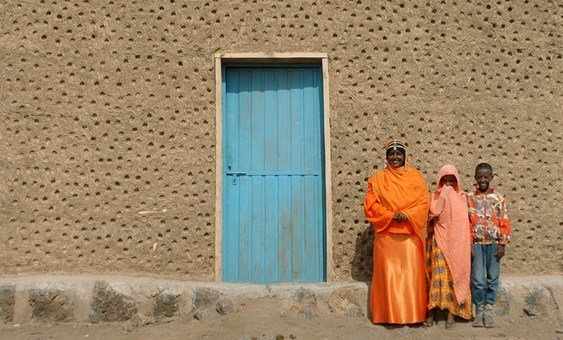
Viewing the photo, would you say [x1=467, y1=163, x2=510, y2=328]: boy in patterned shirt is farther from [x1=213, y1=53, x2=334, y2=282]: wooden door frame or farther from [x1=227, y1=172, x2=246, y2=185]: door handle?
[x1=227, y1=172, x2=246, y2=185]: door handle

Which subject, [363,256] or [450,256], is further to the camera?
[363,256]

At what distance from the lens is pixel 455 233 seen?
380 centimetres

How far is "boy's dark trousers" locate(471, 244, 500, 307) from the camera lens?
382cm

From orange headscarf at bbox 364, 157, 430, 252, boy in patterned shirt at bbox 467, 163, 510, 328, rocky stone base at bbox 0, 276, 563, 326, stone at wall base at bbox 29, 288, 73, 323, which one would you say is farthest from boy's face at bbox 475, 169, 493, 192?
stone at wall base at bbox 29, 288, 73, 323

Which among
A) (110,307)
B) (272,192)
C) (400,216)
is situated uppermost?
(272,192)

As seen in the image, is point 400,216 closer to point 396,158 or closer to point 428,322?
point 396,158

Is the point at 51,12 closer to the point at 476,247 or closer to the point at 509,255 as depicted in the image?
the point at 476,247

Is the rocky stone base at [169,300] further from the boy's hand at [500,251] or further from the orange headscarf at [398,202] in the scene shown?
the orange headscarf at [398,202]

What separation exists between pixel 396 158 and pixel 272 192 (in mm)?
1088

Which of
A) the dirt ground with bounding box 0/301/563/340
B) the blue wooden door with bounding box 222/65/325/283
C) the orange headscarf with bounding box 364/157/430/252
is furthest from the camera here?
the blue wooden door with bounding box 222/65/325/283

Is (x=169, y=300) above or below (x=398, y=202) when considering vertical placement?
below

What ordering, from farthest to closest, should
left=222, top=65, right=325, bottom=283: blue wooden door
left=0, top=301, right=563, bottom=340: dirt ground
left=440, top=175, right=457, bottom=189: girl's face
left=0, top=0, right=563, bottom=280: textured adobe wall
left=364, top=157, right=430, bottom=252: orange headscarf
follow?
left=222, top=65, right=325, bottom=283: blue wooden door
left=0, top=0, right=563, bottom=280: textured adobe wall
left=440, top=175, right=457, bottom=189: girl's face
left=364, top=157, right=430, bottom=252: orange headscarf
left=0, top=301, right=563, bottom=340: dirt ground

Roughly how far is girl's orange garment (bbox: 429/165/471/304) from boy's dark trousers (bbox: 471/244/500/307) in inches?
2.7

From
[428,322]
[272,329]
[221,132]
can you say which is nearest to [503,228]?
[428,322]
